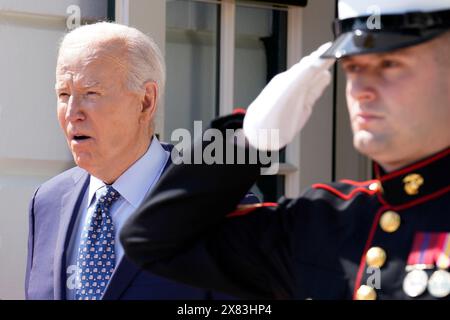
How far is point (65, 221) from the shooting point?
267 cm

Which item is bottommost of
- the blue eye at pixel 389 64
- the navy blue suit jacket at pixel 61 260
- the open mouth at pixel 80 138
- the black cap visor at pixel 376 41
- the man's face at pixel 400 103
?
the navy blue suit jacket at pixel 61 260

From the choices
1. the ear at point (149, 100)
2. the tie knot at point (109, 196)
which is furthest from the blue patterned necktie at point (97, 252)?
the ear at point (149, 100)

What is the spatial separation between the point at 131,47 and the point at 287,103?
2.79 feet

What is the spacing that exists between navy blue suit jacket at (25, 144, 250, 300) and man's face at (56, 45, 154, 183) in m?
0.11

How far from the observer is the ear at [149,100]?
2.77m

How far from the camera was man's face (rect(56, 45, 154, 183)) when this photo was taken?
2.66 meters

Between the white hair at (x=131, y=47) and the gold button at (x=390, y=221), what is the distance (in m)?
1.00

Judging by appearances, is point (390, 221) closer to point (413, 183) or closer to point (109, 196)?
point (413, 183)

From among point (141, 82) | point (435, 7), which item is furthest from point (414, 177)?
point (141, 82)

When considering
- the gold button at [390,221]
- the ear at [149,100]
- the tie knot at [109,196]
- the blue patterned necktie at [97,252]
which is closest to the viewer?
the gold button at [390,221]

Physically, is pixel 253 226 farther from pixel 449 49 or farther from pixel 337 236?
pixel 449 49

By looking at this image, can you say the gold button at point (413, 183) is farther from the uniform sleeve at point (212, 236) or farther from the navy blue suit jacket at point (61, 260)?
the navy blue suit jacket at point (61, 260)

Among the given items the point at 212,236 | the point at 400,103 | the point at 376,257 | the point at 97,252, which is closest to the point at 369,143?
the point at 400,103

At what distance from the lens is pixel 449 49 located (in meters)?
1.78
